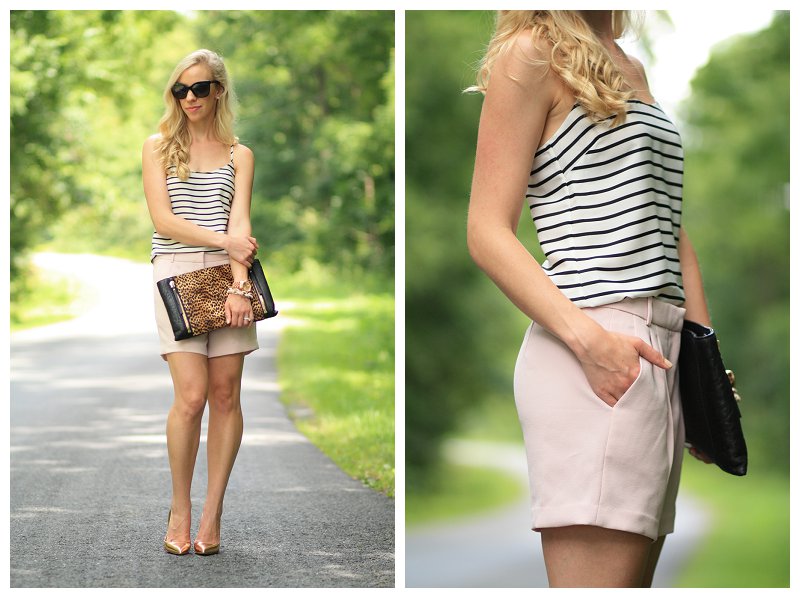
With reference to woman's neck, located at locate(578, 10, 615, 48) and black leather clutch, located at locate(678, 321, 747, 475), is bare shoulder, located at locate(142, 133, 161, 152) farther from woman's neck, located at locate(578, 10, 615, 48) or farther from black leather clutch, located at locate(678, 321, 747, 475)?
black leather clutch, located at locate(678, 321, 747, 475)

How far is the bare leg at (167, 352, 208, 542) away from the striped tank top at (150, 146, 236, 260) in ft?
0.88

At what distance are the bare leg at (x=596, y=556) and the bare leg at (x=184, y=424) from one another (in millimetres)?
1282

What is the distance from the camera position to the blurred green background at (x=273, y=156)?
7219 millimetres

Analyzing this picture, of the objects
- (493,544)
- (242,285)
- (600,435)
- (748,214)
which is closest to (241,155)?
(242,285)

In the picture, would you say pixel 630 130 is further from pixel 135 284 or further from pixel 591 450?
pixel 135 284

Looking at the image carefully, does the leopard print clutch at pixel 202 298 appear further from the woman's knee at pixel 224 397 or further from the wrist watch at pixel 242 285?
the woman's knee at pixel 224 397

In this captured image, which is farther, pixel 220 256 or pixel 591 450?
pixel 220 256

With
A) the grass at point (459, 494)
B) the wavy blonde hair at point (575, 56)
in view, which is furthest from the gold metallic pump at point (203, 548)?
the grass at point (459, 494)

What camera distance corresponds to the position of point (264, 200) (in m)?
12.0

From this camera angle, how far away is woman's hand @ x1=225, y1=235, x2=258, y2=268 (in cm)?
232

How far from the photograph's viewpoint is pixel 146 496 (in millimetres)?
3217

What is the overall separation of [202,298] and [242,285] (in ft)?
0.33
